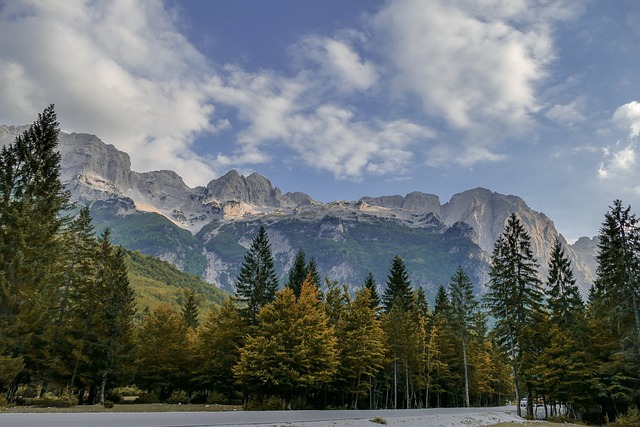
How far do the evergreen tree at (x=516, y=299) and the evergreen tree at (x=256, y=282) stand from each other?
25541 mm

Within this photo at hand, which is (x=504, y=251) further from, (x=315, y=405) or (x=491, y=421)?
(x=315, y=405)

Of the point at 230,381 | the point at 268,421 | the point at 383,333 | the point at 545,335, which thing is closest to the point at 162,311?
the point at 230,381

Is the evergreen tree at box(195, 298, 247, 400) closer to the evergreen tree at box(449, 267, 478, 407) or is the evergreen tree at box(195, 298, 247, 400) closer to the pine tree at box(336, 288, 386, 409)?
the pine tree at box(336, 288, 386, 409)

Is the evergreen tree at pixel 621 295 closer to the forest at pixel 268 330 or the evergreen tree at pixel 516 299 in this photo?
the forest at pixel 268 330

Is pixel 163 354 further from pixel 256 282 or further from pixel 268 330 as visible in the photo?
pixel 268 330

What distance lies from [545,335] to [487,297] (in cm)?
663

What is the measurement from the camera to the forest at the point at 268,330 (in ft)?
103

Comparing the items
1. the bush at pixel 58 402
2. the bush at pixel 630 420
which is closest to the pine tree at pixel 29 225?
the bush at pixel 58 402

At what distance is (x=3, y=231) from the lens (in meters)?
28.7

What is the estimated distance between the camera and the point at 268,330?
4072cm

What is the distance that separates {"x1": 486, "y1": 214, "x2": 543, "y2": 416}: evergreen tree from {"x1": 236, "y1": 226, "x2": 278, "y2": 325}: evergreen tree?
25.5 meters

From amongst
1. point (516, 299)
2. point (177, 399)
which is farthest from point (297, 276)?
point (516, 299)

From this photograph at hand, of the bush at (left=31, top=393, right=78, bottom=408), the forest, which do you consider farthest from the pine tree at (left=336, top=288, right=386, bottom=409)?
the bush at (left=31, top=393, right=78, bottom=408)

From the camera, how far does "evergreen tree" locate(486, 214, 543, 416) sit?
4406cm
